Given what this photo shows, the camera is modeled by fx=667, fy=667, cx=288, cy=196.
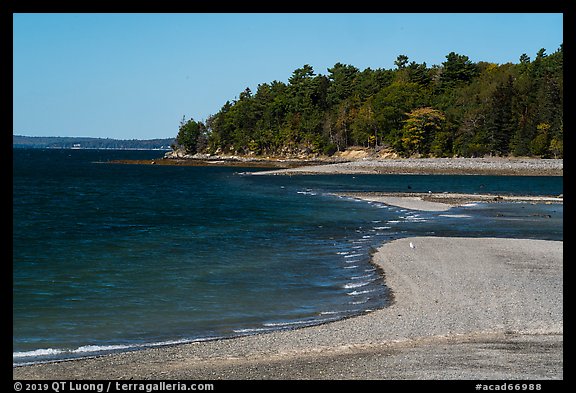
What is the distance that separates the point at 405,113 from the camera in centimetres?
12488

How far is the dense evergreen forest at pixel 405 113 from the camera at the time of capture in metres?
108

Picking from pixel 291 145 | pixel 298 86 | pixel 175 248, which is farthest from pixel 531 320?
pixel 298 86

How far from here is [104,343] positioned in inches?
532

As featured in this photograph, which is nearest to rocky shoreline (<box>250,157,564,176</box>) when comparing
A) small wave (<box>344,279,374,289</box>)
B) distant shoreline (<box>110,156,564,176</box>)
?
distant shoreline (<box>110,156,564,176</box>)

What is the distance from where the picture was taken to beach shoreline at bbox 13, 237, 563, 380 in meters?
10.3

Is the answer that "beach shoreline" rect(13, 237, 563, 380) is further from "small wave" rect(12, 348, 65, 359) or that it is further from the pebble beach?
"small wave" rect(12, 348, 65, 359)

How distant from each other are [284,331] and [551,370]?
5.76m

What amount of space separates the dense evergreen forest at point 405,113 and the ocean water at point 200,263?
207ft

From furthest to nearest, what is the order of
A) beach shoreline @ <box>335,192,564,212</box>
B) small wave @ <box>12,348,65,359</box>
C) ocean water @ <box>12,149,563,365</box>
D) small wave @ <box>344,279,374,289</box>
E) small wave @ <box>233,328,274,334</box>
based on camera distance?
beach shoreline @ <box>335,192,564,212</box>, small wave @ <box>344,279,374,289</box>, ocean water @ <box>12,149,563,365</box>, small wave @ <box>233,328,274,334</box>, small wave @ <box>12,348,65,359</box>

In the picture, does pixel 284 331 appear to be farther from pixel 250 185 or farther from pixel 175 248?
pixel 250 185

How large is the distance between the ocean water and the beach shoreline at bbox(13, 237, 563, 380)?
117 centimetres

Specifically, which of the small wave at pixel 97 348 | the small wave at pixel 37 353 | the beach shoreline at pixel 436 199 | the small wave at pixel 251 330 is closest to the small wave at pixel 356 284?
the small wave at pixel 251 330

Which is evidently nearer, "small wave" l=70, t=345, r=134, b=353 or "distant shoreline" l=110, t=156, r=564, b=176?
"small wave" l=70, t=345, r=134, b=353

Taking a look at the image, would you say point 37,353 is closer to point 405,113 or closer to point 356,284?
point 356,284
